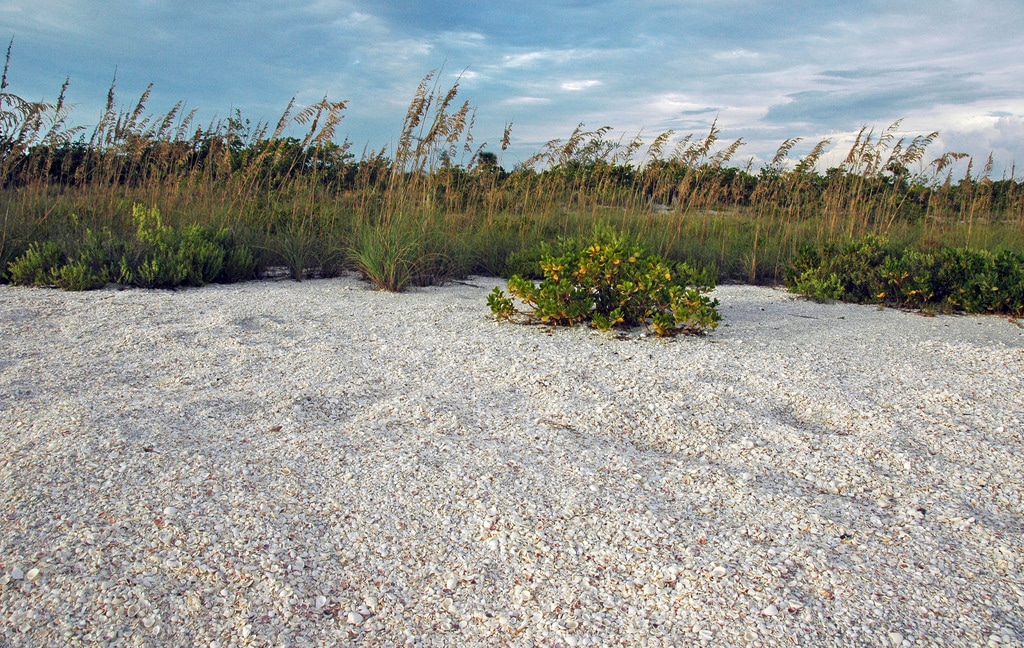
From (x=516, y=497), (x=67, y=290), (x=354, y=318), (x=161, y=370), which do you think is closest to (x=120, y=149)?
(x=67, y=290)

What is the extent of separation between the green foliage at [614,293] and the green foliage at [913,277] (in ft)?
6.62

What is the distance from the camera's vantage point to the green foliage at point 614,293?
3.95m

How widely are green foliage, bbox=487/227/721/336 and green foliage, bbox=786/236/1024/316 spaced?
2.02 meters

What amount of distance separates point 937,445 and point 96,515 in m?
2.78

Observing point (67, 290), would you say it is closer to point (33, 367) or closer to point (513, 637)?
point (33, 367)

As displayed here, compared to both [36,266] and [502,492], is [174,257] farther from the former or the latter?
[502,492]

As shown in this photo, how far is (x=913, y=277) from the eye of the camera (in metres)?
5.32

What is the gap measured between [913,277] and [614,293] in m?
2.69

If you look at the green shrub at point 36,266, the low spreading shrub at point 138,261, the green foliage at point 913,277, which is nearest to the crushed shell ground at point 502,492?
the low spreading shrub at point 138,261

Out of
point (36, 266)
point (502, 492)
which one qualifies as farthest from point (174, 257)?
point (502, 492)

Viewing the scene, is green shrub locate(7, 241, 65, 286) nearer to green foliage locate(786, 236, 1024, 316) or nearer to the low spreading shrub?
the low spreading shrub

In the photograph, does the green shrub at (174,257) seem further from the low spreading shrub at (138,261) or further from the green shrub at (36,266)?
the green shrub at (36,266)

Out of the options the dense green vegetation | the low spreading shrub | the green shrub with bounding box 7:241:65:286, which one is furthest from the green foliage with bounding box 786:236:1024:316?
Result: the green shrub with bounding box 7:241:65:286

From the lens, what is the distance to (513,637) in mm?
1522
